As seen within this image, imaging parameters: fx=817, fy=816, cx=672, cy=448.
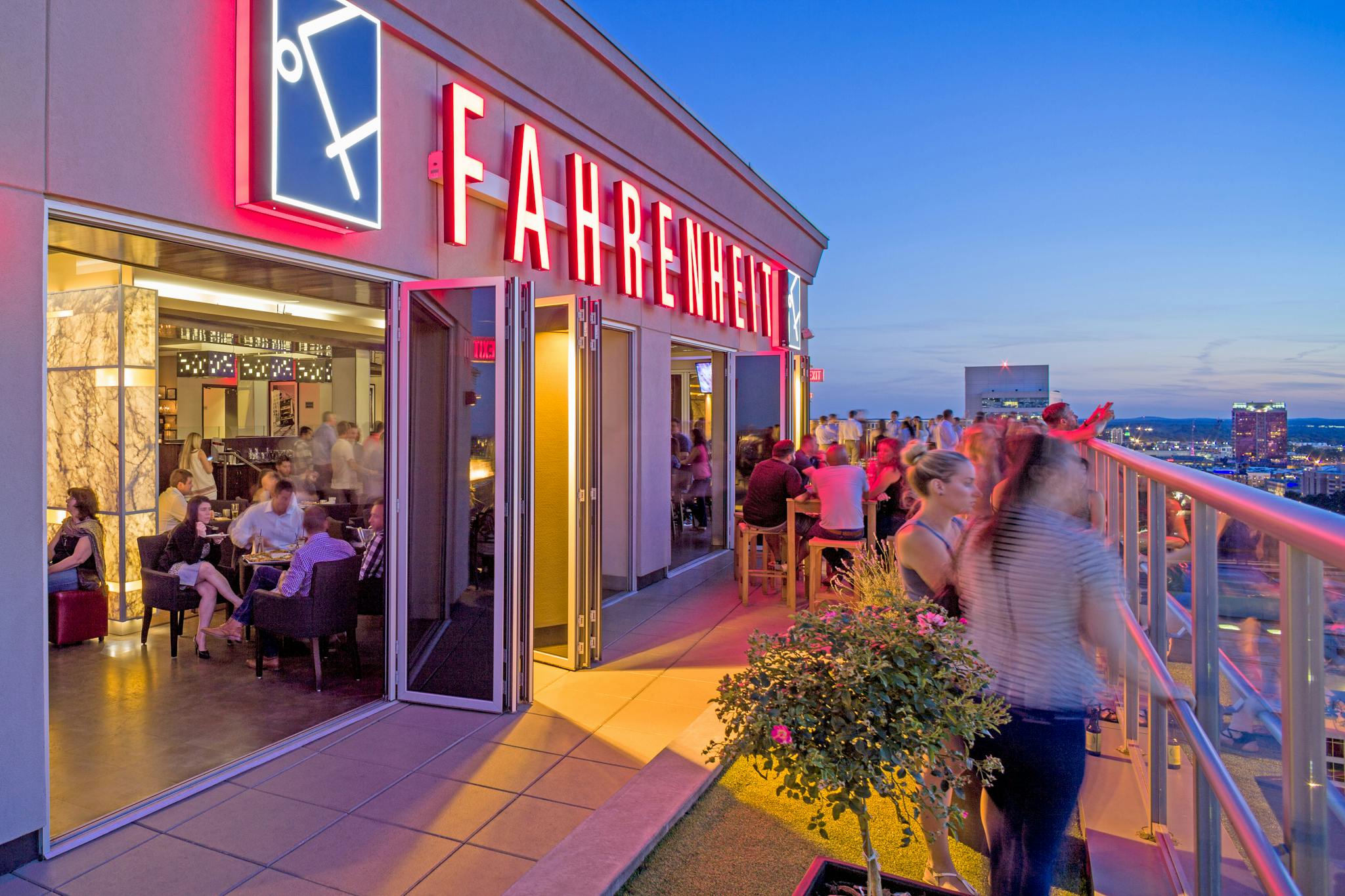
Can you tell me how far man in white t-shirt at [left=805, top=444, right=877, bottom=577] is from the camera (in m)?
7.04

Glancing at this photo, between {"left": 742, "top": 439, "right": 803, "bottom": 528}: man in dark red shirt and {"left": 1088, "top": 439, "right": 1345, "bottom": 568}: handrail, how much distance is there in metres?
6.10

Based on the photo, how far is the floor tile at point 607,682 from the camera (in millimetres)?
5336

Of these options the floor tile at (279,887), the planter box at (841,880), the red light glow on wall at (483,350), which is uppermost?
the red light glow on wall at (483,350)

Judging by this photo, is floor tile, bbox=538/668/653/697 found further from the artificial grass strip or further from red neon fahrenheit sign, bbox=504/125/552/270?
red neon fahrenheit sign, bbox=504/125/552/270

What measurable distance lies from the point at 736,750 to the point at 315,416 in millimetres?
16058

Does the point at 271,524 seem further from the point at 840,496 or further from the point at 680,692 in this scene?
the point at 840,496

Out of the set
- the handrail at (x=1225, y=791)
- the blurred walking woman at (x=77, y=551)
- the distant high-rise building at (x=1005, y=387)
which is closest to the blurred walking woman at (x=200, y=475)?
the blurred walking woman at (x=77, y=551)

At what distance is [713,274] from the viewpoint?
10109mm

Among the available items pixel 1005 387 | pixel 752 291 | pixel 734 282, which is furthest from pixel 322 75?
pixel 1005 387

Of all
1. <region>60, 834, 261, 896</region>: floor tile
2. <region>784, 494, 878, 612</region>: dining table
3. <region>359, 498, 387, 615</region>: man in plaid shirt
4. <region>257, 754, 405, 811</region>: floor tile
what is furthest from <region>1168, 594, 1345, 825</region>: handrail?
<region>784, 494, 878, 612</region>: dining table

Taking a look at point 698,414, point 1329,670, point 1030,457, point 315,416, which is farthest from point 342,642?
point 698,414

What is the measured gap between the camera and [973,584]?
245cm

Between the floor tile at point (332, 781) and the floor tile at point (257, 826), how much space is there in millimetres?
64

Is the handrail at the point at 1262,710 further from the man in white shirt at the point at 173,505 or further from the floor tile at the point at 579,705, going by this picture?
the man in white shirt at the point at 173,505
